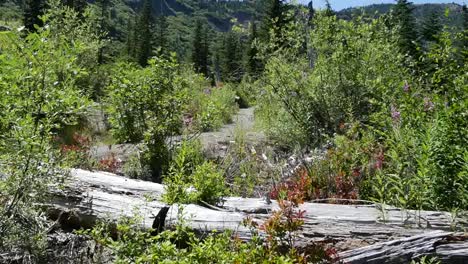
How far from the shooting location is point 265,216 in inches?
157

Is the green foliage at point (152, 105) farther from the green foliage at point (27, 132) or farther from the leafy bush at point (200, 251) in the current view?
the leafy bush at point (200, 251)

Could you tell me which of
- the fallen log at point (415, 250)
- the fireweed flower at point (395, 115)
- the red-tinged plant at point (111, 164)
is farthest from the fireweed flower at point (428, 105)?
the red-tinged plant at point (111, 164)

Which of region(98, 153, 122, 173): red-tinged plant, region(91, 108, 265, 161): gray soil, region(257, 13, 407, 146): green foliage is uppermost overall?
region(257, 13, 407, 146): green foliage

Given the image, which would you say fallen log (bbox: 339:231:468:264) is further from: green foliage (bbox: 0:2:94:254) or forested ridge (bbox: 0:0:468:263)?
green foliage (bbox: 0:2:94:254)

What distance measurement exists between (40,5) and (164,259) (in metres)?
37.9

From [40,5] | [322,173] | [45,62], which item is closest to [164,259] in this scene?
[45,62]

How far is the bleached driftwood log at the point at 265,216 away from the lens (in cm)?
342

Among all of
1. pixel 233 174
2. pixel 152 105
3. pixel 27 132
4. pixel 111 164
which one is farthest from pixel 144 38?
pixel 27 132

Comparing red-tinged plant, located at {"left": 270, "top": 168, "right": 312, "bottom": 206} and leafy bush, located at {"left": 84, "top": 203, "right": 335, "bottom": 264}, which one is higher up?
red-tinged plant, located at {"left": 270, "top": 168, "right": 312, "bottom": 206}

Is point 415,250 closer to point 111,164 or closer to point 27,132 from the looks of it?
point 27,132

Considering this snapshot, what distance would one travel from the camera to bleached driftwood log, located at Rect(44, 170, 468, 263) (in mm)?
3422

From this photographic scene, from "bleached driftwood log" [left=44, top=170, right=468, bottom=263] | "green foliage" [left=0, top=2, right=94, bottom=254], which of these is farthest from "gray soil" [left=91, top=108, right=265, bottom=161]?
"green foliage" [left=0, top=2, right=94, bottom=254]

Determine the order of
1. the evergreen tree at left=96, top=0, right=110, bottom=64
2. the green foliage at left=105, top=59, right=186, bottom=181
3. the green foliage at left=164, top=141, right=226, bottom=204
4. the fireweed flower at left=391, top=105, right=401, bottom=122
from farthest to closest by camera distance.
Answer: the evergreen tree at left=96, top=0, right=110, bottom=64
the green foliage at left=105, top=59, right=186, bottom=181
the fireweed flower at left=391, top=105, right=401, bottom=122
the green foliage at left=164, top=141, right=226, bottom=204

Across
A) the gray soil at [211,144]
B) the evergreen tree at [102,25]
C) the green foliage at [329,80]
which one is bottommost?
the gray soil at [211,144]
